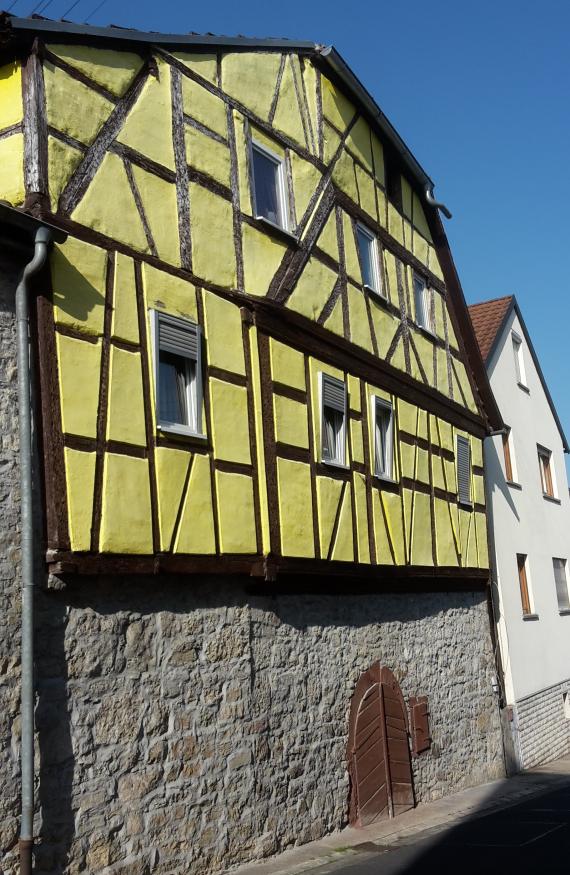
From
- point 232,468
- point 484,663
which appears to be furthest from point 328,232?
point 484,663

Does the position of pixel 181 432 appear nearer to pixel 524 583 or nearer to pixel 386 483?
pixel 386 483

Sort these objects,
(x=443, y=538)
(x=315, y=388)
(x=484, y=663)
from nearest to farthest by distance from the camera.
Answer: (x=315, y=388)
(x=443, y=538)
(x=484, y=663)

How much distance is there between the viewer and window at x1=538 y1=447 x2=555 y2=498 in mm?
21359

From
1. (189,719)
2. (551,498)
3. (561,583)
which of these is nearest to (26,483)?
(189,719)

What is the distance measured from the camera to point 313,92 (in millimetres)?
12188

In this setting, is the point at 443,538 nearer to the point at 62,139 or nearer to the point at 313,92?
the point at 313,92

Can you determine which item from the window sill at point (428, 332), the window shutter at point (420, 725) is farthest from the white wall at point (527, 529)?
the window shutter at point (420, 725)

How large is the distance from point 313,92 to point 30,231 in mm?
6254

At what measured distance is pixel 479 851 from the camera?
9.26 meters

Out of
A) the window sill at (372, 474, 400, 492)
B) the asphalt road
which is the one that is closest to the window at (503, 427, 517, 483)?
the window sill at (372, 474, 400, 492)

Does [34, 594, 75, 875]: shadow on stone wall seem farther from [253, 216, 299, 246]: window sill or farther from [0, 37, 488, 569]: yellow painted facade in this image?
[253, 216, 299, 246]: window sill

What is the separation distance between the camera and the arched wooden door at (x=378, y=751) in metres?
10.7

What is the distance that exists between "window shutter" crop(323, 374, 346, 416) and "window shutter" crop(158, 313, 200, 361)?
253 centimetres

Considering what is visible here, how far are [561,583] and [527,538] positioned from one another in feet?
9.37
